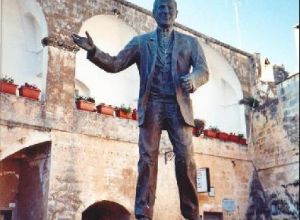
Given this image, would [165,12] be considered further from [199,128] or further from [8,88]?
[199,128]

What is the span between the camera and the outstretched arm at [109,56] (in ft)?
12.3

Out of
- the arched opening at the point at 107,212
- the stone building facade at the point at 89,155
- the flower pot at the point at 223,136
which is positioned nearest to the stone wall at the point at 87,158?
the stone building facade at the point at 89,155

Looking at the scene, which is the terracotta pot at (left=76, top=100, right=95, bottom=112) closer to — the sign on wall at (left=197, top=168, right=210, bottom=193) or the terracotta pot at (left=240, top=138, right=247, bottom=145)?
the sign on wall at (left=197, top=168, right=210, bottom=193)

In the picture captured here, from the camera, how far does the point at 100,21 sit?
44.1 ft

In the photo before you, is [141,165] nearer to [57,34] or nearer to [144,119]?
[144,119]

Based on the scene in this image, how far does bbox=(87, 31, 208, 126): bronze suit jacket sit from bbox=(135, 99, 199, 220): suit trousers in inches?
3.3

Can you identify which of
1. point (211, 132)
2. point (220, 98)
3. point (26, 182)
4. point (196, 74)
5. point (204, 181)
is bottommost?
point (26, 182)

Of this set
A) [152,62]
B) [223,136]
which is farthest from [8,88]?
[223,136]

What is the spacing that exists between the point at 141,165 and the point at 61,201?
23.2 ft

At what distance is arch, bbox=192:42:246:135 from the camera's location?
16344 millimetres

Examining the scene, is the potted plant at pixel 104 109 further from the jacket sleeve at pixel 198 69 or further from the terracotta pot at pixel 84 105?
the jacket sleeve at pixel 198 69

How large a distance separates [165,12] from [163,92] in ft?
2.67

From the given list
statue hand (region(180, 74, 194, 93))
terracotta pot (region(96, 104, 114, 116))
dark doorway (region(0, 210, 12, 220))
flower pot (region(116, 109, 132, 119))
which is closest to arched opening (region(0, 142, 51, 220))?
dark doorway (region(0, 210, 12, 220))

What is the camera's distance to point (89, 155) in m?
11.2
